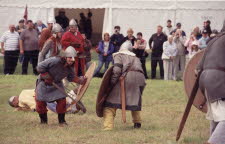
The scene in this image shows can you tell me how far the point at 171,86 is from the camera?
20484 mm

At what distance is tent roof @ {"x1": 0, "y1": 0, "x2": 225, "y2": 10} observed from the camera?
27.8 metres

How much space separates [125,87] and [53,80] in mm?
1159

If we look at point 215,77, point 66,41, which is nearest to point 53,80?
point 215,77

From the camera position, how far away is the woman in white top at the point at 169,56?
22469 millimetres

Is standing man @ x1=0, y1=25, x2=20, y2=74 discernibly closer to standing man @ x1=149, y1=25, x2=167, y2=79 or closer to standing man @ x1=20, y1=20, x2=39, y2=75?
standing man @ x1=20, y1=20, x2=39, y2=75

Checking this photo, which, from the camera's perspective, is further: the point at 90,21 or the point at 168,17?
the point at 90,21

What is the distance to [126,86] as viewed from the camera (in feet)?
40.4

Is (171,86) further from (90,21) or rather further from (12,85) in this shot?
(90,21)

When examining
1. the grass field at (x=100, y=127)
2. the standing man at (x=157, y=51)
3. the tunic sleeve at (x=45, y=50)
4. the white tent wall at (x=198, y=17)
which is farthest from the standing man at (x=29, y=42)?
the tunic sleeve at (x=45, y=50)

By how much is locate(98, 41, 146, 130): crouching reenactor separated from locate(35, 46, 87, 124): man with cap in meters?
0.69

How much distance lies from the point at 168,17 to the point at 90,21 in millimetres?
6014

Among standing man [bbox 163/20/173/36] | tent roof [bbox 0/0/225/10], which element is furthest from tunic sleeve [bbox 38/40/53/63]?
tent roof [bbox 0/0/225/10]

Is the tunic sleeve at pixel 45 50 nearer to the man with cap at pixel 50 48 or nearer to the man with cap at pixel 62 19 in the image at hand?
the man with cap at pixel 50 48

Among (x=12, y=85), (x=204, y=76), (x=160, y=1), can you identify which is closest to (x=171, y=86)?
(x=12, y=85)
